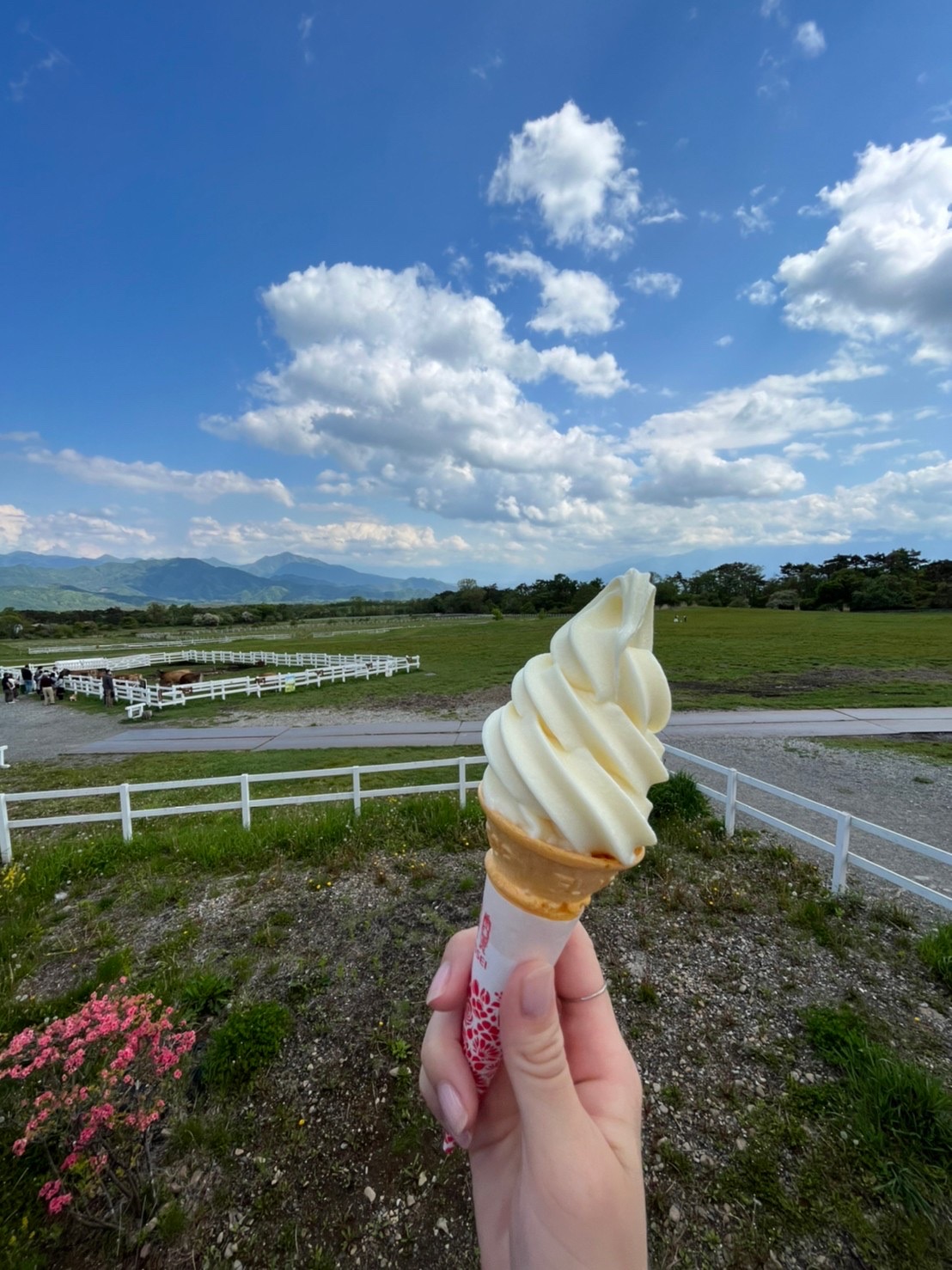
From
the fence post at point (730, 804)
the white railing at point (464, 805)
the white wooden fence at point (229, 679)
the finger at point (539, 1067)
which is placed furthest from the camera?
the white wooden fence at point (229, 679)

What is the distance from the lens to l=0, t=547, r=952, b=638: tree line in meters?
78.8

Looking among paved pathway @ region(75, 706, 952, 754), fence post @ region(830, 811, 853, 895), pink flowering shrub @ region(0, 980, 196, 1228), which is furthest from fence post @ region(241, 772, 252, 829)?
fence post @ region(830, 811, 853, 895)

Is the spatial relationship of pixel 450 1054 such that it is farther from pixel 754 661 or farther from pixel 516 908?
pixel 754 661

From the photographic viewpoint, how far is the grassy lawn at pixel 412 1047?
323cm

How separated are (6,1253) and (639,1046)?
14.6 ft

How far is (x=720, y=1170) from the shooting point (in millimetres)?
3496

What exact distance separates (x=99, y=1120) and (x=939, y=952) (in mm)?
7543

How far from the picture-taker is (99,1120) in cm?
314

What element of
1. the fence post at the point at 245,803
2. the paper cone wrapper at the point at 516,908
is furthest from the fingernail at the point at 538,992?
the fence post at the point at 245,803

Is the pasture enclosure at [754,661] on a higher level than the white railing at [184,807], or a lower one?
lower

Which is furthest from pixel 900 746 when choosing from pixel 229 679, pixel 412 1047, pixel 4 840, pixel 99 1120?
pixel 229 679

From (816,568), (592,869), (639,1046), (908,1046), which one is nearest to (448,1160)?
(639,1046)

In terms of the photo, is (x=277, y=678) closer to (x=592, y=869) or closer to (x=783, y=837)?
(x=783, y=837)

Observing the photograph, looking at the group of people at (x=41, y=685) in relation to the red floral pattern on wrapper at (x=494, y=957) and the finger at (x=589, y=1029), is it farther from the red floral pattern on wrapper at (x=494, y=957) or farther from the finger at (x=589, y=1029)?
the finger at (x=589, y=1029)
